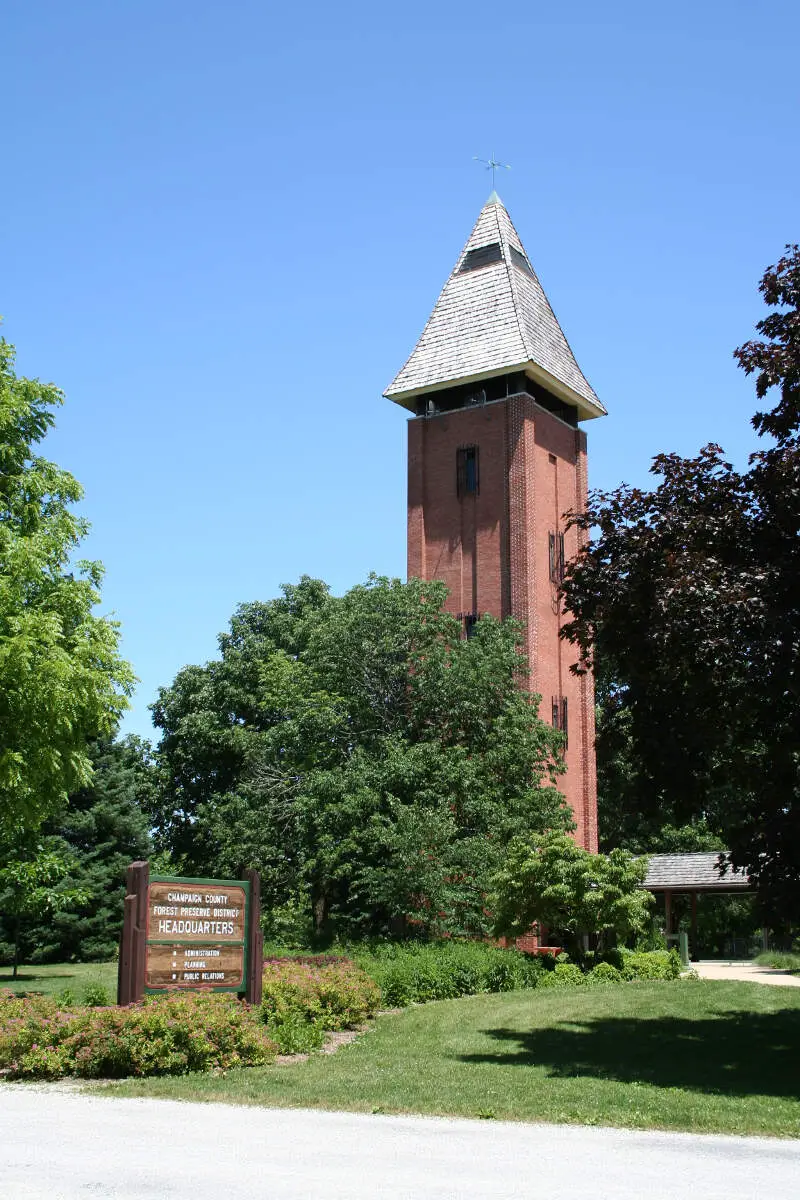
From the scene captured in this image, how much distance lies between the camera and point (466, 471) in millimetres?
38469

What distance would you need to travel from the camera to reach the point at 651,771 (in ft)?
49.9

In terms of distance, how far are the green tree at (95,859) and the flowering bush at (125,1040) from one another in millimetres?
23147

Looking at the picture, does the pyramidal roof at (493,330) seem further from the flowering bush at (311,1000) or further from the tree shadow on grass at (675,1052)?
the tree shadow on grass at (675,1052)

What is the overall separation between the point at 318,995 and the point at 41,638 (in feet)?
24.2

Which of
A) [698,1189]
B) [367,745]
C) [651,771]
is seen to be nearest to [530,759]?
[367,745]

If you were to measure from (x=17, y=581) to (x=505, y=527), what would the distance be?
19959 mm

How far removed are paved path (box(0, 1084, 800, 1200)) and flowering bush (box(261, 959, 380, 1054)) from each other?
4502mm

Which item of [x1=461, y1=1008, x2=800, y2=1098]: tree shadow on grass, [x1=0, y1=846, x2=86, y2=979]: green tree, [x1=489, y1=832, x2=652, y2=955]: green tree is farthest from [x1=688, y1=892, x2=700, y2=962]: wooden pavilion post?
[x1=0, y1=846, x2=86, y2=979]: green tree

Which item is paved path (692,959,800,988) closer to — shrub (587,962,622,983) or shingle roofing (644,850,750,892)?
shingle roofing (644,850,750,892)

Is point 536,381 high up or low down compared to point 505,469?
up

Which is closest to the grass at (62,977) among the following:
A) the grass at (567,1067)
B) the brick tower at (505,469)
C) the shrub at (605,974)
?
the grass at (567,1067)

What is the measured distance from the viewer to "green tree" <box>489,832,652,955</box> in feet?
78.9

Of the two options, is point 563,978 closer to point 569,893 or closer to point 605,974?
point 605,974

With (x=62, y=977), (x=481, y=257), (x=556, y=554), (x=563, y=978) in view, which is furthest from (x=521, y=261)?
(x=62, y=977)
